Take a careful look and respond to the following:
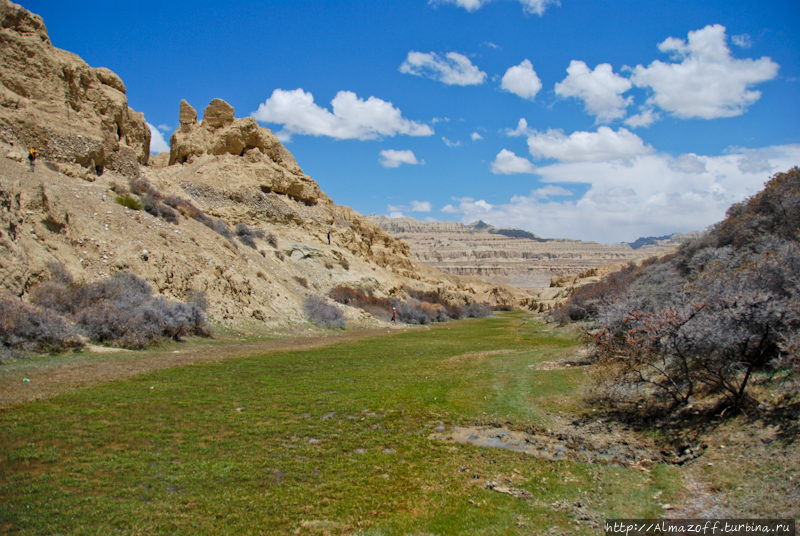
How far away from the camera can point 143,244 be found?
21.9 m

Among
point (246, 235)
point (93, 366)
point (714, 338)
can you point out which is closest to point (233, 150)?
point (246, 235)

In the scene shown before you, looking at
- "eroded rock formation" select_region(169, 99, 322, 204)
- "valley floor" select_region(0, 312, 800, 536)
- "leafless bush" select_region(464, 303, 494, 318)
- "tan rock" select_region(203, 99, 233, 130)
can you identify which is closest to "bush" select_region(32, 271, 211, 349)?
"valley floor" select_region(0, 312, 800, 536)

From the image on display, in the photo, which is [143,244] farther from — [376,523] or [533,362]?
[376,523]

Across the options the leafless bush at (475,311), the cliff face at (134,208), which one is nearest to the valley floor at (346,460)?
the cliff face at (134,208)

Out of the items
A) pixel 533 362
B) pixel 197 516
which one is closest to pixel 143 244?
pixel 533 362

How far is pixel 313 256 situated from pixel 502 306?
5625 centimetres

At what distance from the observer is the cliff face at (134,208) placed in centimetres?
1867

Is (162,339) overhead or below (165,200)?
below

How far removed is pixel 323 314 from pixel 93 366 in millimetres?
18236

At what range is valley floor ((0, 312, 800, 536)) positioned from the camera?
4.78m

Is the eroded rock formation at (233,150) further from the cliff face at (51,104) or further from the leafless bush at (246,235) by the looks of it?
the cliff face at (51,104)

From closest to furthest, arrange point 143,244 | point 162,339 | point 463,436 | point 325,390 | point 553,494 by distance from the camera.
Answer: point 553,494 → point 463,436 → point 325,390 → point 162,339 → point 143,244

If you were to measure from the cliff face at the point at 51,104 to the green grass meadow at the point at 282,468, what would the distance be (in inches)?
809

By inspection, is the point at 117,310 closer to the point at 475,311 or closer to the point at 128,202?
Answer: the point at 128,202
